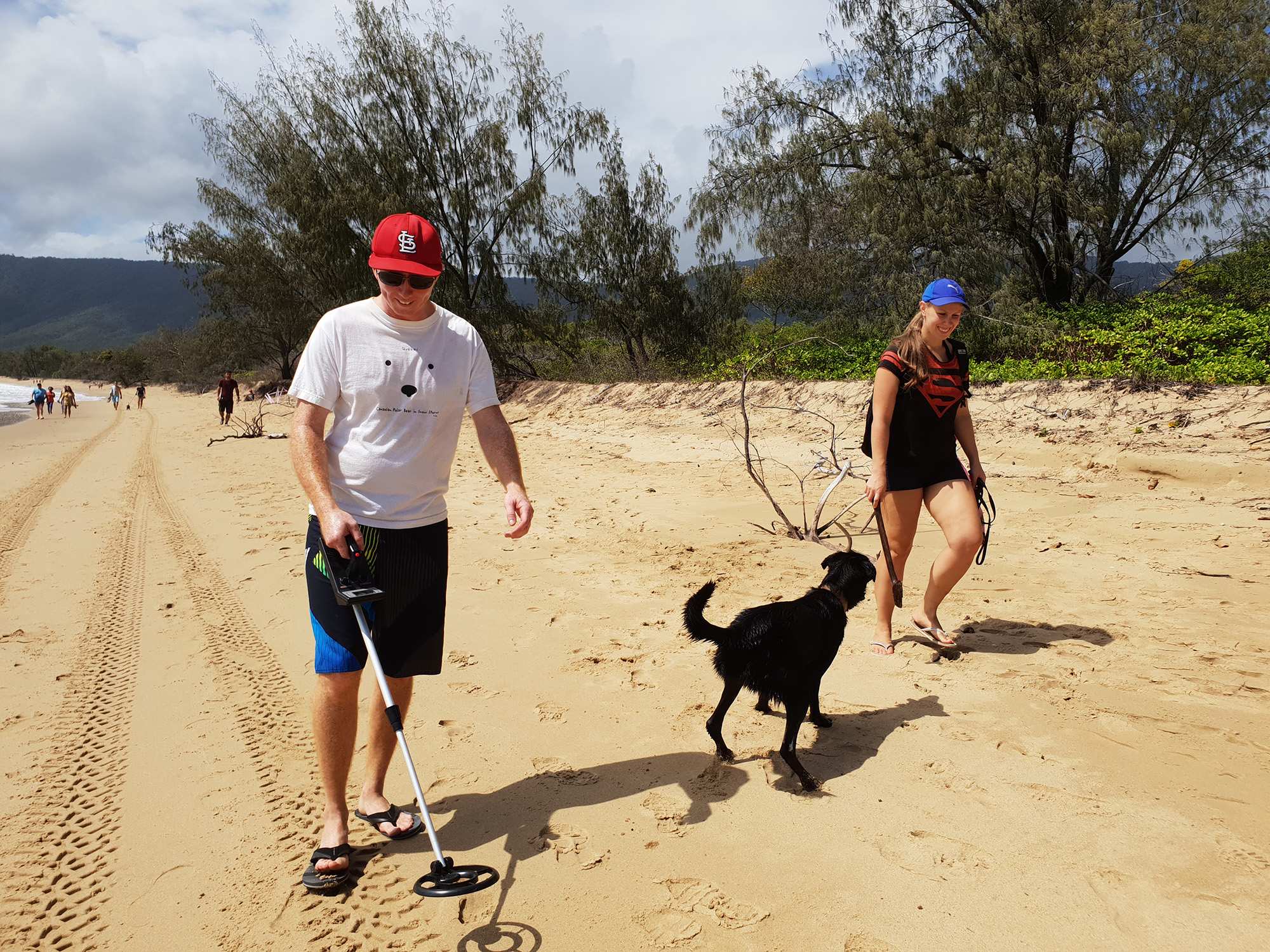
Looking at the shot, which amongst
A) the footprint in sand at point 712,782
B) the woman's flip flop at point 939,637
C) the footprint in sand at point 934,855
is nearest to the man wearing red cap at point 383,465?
the footprint in sand at point 712,782

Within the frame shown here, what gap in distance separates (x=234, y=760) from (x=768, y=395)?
11076mm

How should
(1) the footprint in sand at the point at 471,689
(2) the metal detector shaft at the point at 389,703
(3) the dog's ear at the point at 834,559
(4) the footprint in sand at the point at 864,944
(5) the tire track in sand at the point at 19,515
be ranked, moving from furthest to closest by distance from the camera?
1. (5) the tire track in sand at the point at 19,515
2. (1) the footprint in sand at the point at 471,689
3. (3) the dog's ear at the point at 834,559
4. (2) the metal detector shaft at the point at 389,703
5. (4) the footprint in sand at the point at 864,944

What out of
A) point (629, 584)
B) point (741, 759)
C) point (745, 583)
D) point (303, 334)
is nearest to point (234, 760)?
point (741, 759)

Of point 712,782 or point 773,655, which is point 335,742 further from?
point 773,655

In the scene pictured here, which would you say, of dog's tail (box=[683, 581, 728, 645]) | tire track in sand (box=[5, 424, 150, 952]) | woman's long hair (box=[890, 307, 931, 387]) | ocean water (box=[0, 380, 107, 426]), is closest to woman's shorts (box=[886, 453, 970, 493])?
woman's long hair (box=[890, 307, 931, 387])

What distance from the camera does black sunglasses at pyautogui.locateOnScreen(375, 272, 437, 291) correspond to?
7.80 ft

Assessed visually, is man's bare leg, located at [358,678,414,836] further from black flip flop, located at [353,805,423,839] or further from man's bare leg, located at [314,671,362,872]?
man's bare leg, located at [314,671,362,872]

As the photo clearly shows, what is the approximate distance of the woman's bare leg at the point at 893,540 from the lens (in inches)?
158

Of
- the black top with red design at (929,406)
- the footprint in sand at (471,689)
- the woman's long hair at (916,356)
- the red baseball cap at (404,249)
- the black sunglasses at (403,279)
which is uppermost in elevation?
the red baseball cap at (404,249)

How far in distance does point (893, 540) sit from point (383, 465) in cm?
270

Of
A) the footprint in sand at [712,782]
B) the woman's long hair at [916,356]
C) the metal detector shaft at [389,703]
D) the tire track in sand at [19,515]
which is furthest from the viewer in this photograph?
the tire track in sand at [19,515]

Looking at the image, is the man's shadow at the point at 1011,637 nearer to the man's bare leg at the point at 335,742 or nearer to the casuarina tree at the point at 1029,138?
the man's bare leg at the point at 335,742

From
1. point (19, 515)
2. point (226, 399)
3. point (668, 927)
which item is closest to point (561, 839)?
point (668, 927)

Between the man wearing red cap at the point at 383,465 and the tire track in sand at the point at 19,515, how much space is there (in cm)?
513
